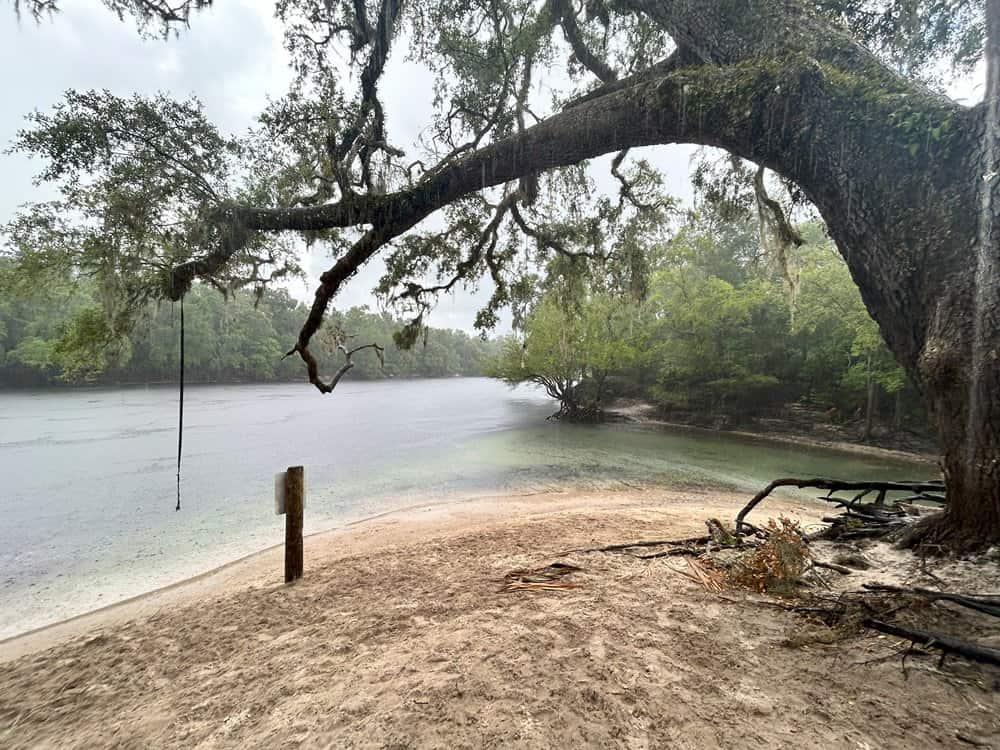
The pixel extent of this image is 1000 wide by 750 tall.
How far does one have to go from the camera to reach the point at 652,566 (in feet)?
11.2

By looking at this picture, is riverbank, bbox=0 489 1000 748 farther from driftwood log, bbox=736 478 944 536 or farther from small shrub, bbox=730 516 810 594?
driftwood log, bbox=736 478 944 536

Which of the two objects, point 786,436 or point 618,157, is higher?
point 618,157

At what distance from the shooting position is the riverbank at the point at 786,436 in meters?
14.4

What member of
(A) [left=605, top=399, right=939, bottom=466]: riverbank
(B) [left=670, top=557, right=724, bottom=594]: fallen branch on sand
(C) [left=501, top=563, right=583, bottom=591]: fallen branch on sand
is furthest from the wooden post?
(A) [left=605, top=399, right=939, bottom=466]: riverbank

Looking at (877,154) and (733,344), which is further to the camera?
(733,344)

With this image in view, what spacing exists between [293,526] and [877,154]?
572cm

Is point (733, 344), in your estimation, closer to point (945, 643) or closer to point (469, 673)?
point (945, 643)

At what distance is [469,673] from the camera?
209 cm

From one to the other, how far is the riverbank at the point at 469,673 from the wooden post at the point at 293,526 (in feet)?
0.79

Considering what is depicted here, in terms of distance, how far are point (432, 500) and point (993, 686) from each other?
872 centimetres

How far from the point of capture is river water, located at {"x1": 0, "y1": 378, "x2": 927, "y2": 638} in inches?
240

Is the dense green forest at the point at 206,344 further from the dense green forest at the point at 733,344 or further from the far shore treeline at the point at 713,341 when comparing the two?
the dense green forest at the point at 733,344

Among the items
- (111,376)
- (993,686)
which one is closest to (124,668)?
(993,686)

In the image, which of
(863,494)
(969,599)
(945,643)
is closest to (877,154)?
(969,599)
